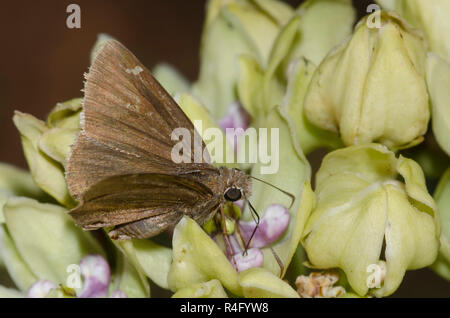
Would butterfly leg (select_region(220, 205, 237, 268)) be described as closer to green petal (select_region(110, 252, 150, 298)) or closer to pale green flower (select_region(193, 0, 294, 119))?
green petal (select_region(110, 252, 150, 298))

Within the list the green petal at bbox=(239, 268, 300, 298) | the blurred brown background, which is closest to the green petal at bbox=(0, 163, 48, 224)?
the green petal at bbox=(239, 268, 300, 298)

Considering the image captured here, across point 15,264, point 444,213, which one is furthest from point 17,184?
point 444,213

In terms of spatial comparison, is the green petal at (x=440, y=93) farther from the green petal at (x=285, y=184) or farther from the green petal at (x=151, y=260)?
the green petal at (x=151, y=260)

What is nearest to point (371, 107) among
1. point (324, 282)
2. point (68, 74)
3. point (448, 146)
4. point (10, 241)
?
point (448, 146)

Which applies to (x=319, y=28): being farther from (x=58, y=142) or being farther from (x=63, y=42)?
(x=63, y=42)

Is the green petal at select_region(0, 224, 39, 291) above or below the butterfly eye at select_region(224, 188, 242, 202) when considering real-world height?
below
